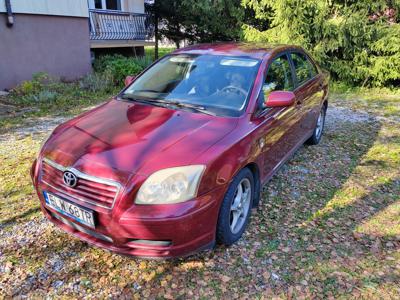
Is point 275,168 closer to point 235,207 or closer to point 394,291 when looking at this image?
point 235,207

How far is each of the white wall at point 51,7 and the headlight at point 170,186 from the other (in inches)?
330

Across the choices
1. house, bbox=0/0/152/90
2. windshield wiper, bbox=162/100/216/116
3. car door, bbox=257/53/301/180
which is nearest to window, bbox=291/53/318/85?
car door, bbox=257/53/301/180

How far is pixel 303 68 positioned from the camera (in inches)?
189

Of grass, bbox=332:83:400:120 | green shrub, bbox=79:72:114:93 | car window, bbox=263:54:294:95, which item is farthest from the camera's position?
green shrub, bbox=79:72:114:93

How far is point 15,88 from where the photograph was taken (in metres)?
8.48

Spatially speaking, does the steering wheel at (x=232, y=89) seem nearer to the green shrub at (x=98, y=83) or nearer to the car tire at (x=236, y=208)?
the car tire at (x=236, y=208)

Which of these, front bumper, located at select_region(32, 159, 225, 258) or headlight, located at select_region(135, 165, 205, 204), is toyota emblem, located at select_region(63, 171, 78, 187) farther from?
headlight, located at select_region(135, 165, 205, 204)

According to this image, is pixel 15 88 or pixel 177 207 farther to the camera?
pixel 15 88

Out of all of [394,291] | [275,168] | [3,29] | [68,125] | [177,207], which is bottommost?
[394,291]

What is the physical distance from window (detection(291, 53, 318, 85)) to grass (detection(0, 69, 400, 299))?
1.25 meters

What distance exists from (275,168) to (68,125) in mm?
2178

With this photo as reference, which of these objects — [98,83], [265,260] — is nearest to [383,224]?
[265,260]

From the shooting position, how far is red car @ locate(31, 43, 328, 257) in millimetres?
2398

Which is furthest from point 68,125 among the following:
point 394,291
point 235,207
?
point 394,291
